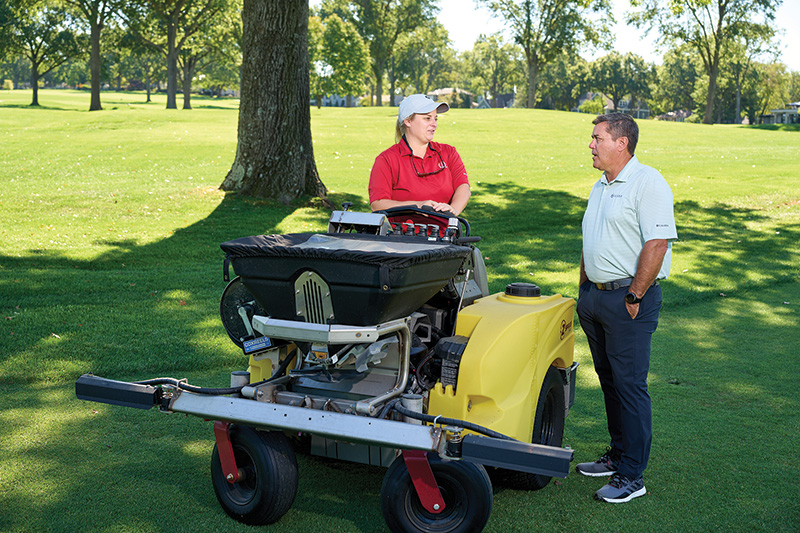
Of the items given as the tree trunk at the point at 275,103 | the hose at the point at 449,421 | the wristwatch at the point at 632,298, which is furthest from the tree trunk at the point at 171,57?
the hose at the point at 449,421

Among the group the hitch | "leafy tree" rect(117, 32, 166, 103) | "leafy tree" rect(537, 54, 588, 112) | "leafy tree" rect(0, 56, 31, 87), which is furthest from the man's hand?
"leafy tree" rect(0, 56, 31, 87)

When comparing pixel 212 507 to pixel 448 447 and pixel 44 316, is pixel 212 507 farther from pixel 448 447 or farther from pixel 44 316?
pixel 44 316

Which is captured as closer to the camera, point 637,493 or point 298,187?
point 637,493

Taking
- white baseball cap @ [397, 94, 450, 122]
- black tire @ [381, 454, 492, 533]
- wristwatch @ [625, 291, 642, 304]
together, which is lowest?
black tire @ [381, 454, 492, 533]

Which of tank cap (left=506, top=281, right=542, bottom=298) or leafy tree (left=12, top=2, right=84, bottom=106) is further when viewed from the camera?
leafy tree (left=12, top=2, right=84, bottom=106)

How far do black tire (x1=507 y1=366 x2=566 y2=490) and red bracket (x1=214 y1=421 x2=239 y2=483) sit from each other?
1441 mm

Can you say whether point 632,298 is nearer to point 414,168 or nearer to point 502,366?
point 502,366

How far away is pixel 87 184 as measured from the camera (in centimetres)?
1598

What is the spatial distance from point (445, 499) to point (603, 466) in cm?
136

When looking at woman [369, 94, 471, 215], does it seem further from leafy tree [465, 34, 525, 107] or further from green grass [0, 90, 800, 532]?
leafy tree [465, 34, 525, 107]

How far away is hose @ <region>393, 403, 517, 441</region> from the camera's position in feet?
9.99

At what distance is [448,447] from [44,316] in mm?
5543

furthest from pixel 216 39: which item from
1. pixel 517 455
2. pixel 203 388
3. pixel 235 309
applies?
pixel 517 455

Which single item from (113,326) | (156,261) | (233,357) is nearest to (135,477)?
(233,357)
